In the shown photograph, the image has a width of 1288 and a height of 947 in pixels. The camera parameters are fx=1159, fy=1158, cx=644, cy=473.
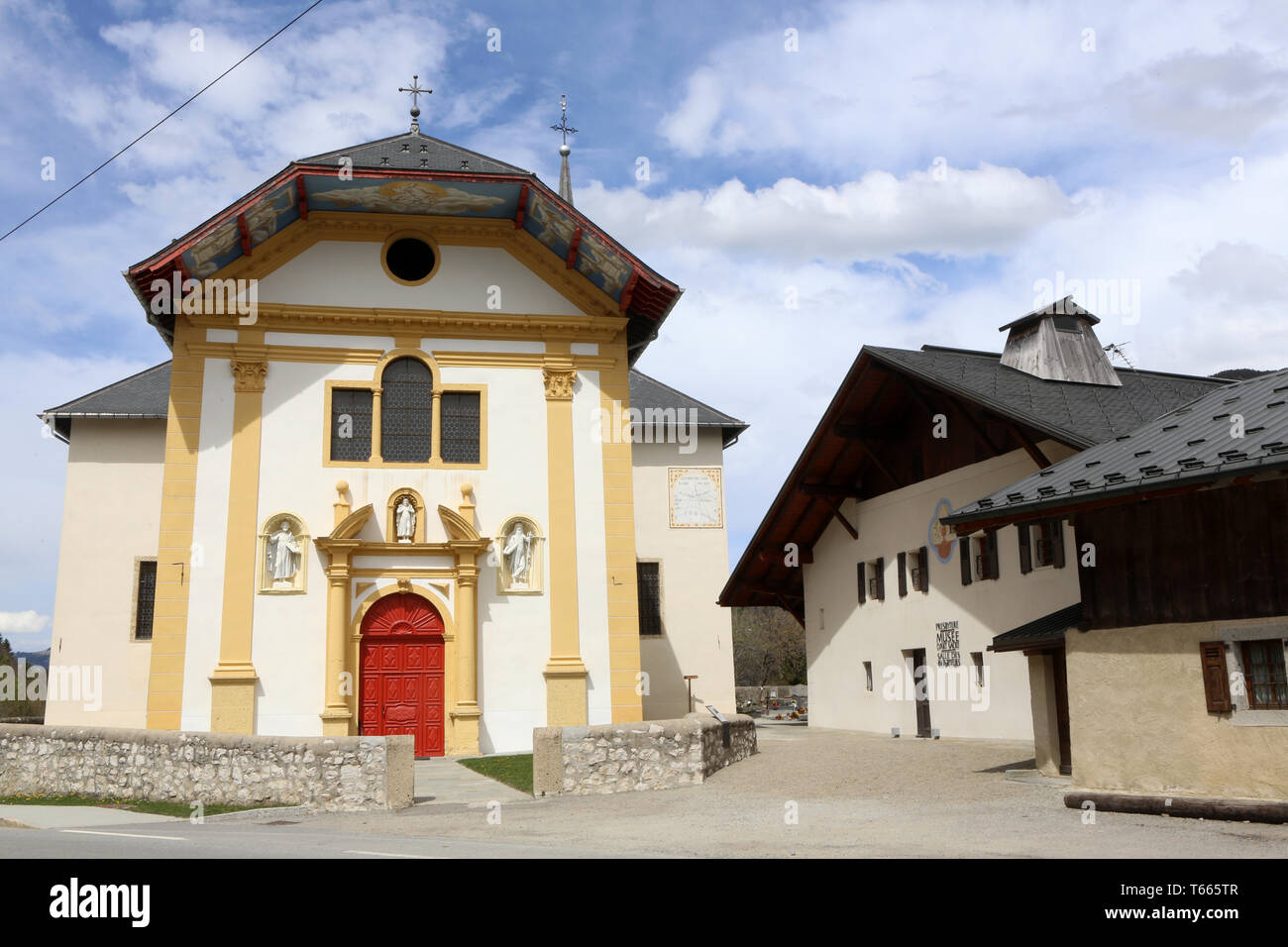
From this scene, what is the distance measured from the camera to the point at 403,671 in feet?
66.4

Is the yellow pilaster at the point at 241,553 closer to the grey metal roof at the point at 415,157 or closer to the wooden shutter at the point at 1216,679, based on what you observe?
the grey metal roof at the point at 415,157

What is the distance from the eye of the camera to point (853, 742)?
2103 centimetres

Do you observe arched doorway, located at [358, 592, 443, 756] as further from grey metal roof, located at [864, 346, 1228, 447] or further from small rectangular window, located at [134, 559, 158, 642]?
grey metal roof, located at [864, 346, 1228, 447]

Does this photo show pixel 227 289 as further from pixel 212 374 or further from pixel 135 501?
pixel 135 501

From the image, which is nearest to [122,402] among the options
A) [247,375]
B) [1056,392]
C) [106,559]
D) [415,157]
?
[106,559]

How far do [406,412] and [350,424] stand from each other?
1.02m

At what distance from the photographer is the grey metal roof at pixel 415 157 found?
20.8m

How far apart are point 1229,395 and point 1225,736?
15.0 ft

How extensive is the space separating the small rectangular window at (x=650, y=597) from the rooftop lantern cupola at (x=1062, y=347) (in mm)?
10248

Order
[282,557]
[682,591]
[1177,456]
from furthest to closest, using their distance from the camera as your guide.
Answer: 1. [682,591]
2. [282,557]
3. [1177,456]

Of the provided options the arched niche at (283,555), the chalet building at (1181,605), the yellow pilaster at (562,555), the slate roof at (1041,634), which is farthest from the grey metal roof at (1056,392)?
the arched niche at (283,555)

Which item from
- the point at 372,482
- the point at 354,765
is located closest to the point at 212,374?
the point at 372,482

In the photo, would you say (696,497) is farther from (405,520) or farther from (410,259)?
(405,520)

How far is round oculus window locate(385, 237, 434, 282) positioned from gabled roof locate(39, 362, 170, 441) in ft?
26.3
